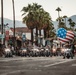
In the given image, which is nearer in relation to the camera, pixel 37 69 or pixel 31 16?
pixel 37 69

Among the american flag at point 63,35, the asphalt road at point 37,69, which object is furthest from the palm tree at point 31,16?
the asphalt road at point 37,69

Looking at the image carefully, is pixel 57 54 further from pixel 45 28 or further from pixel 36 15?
pixel 45 28

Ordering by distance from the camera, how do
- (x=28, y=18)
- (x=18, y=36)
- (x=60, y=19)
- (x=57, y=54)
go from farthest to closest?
1. (x=60, y=19)
2. (x=18, y=36)
3. (x=28, y=18)
4. (x=57, y=54)

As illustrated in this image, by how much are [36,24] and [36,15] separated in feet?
6.77

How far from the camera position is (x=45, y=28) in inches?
3770

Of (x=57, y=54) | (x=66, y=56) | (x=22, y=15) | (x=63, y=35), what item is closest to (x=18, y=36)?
(x=22, y=15)

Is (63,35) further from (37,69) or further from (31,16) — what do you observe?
(37,69)

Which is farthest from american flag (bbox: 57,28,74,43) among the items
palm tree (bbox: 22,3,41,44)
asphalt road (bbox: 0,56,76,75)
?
asphalt road (bbox: 0,56,76,75)

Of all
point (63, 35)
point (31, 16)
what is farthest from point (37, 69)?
Result: point (31, 16)

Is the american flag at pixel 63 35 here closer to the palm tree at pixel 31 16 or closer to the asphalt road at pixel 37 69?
the palm tree at pixel 31 16

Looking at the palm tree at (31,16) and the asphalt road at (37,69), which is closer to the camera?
the asphalt road at (37,69)

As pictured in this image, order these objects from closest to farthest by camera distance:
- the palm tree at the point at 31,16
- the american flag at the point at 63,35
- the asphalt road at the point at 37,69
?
the asphalt road at the point at 37,69
the american flag at the point at 63,35
the palm tree at the point at 31,16

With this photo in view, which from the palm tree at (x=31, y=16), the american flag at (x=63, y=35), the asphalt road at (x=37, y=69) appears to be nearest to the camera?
the asphalt road at (x=37, y=69)

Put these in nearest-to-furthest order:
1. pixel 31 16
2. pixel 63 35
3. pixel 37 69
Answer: pixel 37 69 → pixel 63 35 → pixel 31 16
